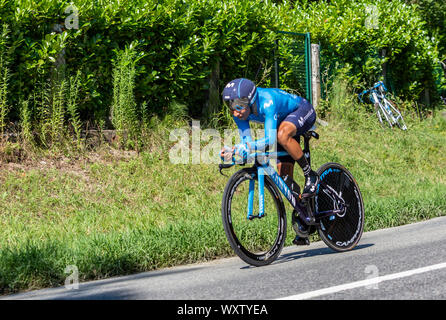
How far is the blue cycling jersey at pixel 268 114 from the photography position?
5.54 meters

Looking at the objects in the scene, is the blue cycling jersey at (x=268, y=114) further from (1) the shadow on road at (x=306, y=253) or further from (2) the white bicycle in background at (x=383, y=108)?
(2) the white bicycle in background at (x=383, y=108)

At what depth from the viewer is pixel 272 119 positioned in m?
5.52

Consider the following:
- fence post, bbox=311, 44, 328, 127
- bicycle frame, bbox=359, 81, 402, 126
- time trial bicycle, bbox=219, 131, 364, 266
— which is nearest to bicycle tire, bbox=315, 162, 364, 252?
time trial bicycle, bbox=219, 131, 364, 266

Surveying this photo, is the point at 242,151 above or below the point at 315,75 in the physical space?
below

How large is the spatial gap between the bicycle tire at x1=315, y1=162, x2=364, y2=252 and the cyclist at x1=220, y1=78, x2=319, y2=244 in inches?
10.9

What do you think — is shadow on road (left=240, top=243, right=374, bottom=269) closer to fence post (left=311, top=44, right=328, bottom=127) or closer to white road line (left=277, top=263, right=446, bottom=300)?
white road line (left=277, top=263, right=446, bottom=300)

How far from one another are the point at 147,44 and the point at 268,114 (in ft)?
17.2

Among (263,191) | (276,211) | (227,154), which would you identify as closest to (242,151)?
(227,154)

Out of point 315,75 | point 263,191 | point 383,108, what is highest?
point 315,75

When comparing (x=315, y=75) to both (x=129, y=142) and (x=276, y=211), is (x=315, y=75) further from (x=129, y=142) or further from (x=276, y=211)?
(x=276, y=211)

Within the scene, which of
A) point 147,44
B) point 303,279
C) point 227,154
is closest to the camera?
point 303,279

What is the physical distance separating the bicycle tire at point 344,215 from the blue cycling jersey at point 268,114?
0.85 m

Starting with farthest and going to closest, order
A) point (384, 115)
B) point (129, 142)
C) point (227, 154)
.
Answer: point (384, 115), point (129, 142), point (227, 154)

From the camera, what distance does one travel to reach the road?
4.26 metres
